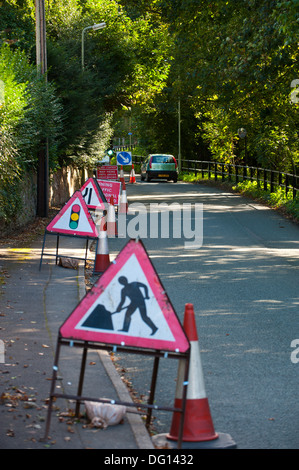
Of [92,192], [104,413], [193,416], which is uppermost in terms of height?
[92,192]

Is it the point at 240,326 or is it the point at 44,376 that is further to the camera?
the point at 240,326

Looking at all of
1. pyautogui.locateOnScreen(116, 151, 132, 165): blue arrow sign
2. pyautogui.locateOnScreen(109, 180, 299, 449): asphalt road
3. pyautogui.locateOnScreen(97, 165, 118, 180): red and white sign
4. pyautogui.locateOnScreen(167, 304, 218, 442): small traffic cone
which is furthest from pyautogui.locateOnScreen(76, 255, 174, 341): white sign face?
pyautogui.locateOnScreen(116, 151, 132, 165): blue arrow sign

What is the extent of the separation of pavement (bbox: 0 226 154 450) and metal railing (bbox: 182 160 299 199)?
1617cm

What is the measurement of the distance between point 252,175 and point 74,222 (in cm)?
2424

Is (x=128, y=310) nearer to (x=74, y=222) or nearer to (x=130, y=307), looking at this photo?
(x=130, y=307)

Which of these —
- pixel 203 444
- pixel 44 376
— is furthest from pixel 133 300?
pixel 44 376

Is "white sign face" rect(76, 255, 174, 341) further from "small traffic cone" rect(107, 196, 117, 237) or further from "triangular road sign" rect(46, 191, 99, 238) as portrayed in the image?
"small traffic cone" rect(107, 196, 117, 237)

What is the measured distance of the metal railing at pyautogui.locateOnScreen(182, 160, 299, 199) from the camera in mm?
29188

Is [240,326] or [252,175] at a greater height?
[252,175]

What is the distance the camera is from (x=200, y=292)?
11414mm

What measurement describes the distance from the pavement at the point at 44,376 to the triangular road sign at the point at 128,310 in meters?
0.68

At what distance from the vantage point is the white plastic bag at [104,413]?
5648mm

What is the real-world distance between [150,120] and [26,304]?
54372 mm

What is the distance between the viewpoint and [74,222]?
12.7m
